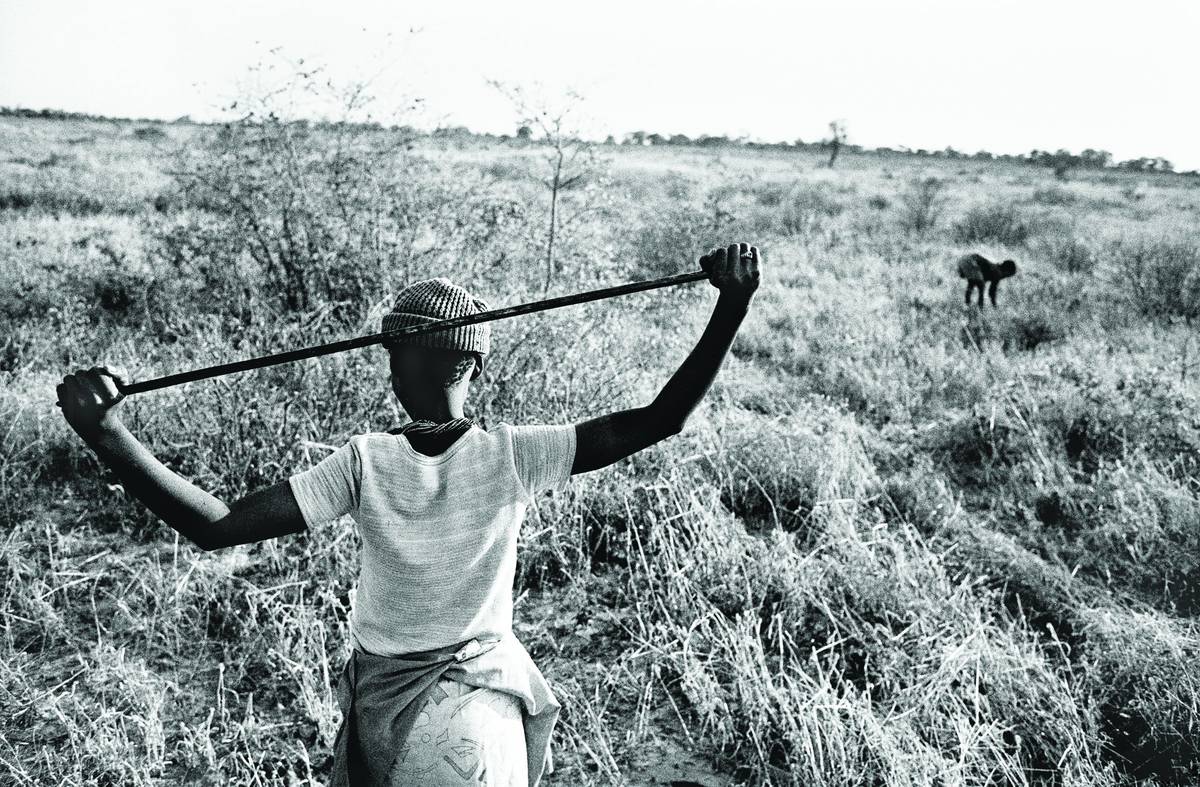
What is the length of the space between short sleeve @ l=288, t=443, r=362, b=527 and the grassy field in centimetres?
130

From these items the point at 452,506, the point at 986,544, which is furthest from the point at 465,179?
the point at 452,506

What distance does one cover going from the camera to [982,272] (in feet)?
29.7

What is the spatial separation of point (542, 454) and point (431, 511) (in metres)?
0.22

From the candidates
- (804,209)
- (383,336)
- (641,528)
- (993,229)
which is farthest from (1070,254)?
(383,336)

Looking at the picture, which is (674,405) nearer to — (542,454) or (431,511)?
(542,454)

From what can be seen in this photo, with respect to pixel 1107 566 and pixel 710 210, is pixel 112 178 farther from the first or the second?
pixel 1107 566

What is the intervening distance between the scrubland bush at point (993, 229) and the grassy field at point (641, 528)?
7.20 meters

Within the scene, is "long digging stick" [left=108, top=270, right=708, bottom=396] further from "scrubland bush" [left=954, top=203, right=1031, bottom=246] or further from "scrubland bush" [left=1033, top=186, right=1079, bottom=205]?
"scrubland bush" [left=1033, top=186, right=1079, bottom=205]

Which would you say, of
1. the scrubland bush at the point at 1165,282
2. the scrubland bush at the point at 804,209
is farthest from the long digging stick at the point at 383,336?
the scrubland bush at the point at 804,209

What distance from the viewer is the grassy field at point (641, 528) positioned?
8.56 feet

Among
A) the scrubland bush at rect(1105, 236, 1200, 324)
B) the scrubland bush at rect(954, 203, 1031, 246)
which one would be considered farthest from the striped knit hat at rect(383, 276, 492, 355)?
the scrubland bush at rect(954, 203, 1031, 246)

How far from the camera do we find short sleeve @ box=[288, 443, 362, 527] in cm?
138

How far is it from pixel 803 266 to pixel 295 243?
7.48 meters

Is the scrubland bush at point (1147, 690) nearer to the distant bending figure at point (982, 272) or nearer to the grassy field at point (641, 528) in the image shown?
the grassy field at point (641, 528)
